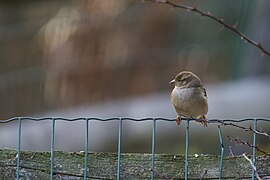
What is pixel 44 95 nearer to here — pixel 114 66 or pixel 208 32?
pixel 114 66

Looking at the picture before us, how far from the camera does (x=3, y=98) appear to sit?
1116 centimetres

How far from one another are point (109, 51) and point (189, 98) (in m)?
4.71

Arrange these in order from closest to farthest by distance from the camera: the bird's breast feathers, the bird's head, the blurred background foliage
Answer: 1. the bird's breast feathers
2. the bird's head
3. the blurred background foliage

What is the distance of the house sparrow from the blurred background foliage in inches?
139

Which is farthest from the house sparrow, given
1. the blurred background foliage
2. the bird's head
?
the blurred background foliage

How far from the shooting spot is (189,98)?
20.8 ft

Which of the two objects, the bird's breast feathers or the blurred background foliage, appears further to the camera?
the blurred background foliage

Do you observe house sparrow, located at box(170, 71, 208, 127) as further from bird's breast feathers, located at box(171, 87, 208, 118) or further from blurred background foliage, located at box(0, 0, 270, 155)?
blurred background foliage, located at box(0, 0, 270, 155)

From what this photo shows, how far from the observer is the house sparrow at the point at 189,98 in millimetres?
6285

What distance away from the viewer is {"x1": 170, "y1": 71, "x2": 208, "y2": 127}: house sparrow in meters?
6.29

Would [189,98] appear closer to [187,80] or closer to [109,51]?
[187,80]

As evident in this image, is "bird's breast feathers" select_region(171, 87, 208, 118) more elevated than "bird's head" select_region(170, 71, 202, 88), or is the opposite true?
"bird's head" select_region(170, 71, 202, 88)

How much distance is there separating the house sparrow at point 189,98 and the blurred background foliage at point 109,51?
11.6 ft

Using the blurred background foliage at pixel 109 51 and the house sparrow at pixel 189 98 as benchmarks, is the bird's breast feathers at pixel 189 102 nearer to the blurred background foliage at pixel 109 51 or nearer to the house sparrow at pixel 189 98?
the house sparrow at pixel 189 98
